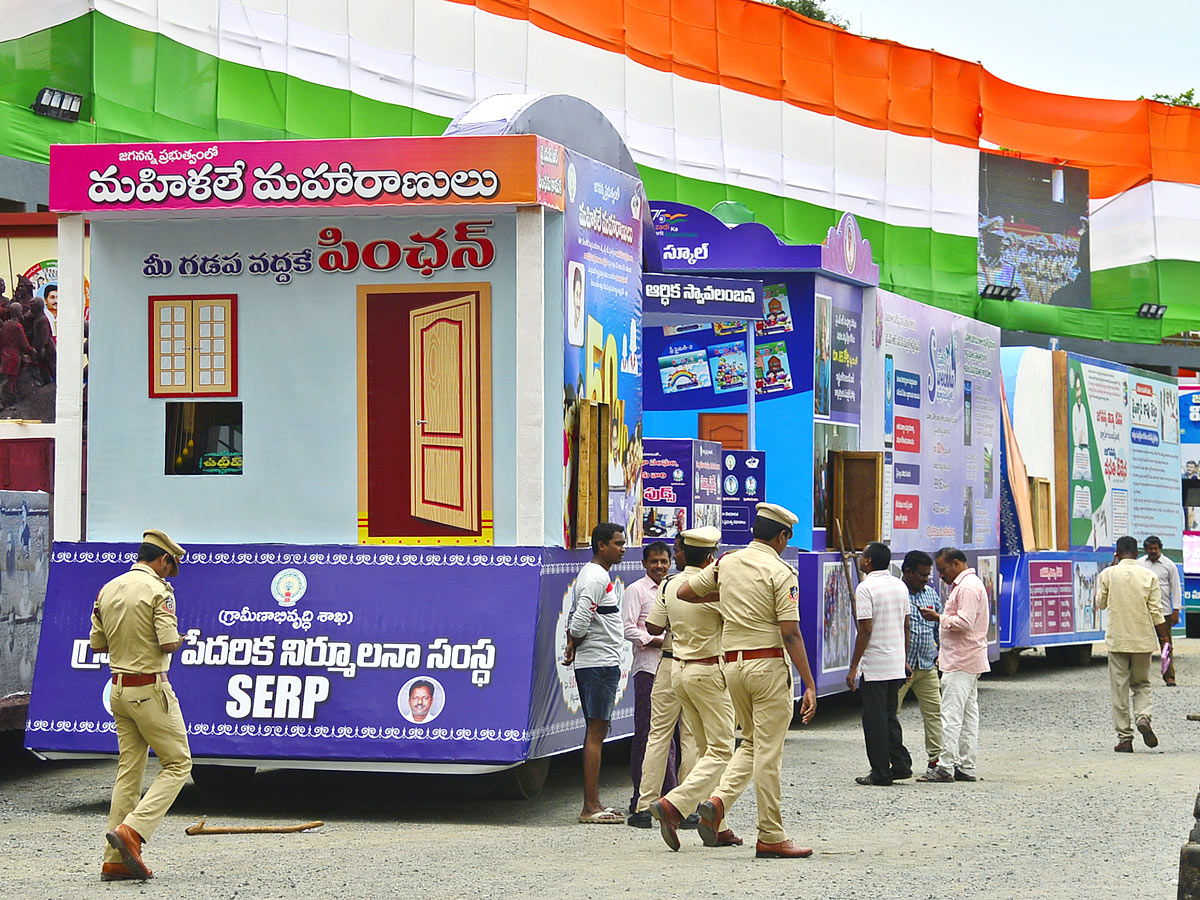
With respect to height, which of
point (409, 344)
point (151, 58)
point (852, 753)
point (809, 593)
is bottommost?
point (852, 753)

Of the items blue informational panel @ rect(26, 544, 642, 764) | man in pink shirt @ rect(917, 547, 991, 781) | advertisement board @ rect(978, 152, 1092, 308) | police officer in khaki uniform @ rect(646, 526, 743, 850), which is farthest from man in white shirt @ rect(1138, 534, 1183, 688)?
advertisement board @ rect(978, 152, 1092, 308)

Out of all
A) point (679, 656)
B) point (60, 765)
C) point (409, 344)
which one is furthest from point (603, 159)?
point (60, 765)

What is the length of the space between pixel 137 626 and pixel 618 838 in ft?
10.1

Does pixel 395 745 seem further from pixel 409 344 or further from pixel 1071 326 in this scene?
pixel 1071 326

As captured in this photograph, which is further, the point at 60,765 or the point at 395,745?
the point at 60,765

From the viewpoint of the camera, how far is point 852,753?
15.8m

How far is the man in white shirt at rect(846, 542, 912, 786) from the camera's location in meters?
13.7

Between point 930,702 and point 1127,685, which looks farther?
point 1127,685

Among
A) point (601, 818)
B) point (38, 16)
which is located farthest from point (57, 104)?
point (601, 818)

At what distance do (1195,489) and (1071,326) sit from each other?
19.9 m

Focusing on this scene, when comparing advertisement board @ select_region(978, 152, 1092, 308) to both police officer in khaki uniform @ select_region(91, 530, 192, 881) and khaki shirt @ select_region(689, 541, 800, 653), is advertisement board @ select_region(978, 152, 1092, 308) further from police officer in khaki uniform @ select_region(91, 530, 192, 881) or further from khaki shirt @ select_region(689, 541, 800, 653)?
police officer in khaki uniform @ select_region(91, 530, 192, 881)

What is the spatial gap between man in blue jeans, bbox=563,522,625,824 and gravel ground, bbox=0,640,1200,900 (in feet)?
1.36

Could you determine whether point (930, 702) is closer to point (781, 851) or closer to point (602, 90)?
point (781, 851)

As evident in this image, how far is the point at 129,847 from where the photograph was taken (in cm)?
925
